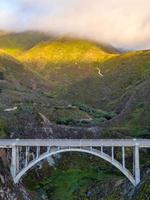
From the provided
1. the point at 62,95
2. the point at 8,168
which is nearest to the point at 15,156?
the point at 8,168

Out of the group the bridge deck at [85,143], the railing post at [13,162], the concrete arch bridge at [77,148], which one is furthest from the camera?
the railing post at [13,162]

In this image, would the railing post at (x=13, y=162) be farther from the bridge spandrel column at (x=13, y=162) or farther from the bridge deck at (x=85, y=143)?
the bridge deck at (x=85, y=143)

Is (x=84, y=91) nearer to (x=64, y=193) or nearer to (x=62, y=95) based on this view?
(x=62, y=95)

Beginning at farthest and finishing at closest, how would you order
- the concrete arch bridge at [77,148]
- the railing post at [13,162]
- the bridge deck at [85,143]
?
1. the railing post at [13,162]
2. the bridge deck at [85,143]
3. the concrete arch bridge at [77,148]

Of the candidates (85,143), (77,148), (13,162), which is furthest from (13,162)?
(85,143)

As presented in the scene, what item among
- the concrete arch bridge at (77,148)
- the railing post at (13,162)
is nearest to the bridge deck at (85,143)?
the concrete arch bridge at (77,148)

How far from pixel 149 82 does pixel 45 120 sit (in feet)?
186

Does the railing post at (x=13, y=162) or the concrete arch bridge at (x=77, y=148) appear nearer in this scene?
the concrete arch bridge at (x=77, y=148)

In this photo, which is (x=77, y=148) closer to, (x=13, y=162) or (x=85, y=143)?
(x=85, y=143)

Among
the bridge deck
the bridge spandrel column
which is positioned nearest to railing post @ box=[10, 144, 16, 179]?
the bridge spandrel column

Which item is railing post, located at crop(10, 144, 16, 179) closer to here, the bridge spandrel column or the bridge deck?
the bridge spandrel column

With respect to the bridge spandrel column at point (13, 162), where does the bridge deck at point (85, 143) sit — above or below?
above

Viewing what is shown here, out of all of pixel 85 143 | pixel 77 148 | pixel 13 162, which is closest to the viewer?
pixel 85 143

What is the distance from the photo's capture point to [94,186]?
79375 millimetres
